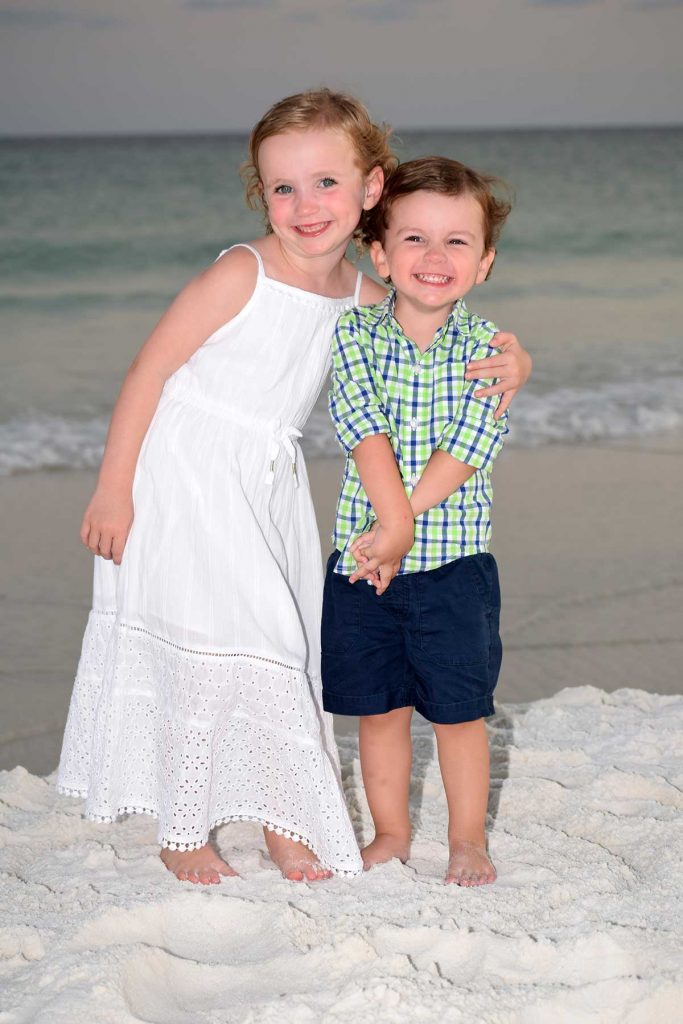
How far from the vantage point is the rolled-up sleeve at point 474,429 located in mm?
2236

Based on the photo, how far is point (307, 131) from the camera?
88.9 inches

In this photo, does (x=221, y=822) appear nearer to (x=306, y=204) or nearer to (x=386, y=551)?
(x=386, y=551)

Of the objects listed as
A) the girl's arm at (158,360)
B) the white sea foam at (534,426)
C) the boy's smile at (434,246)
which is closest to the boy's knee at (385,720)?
the girl's arm at (158,360)

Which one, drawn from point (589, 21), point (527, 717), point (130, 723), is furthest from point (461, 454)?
point (589, 21)

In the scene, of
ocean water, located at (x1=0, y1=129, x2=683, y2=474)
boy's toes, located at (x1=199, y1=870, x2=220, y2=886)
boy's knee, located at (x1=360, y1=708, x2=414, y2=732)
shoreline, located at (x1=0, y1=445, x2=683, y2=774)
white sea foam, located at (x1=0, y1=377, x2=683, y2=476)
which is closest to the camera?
boy's toes, located at (x1=199, y1=870, x2=220, y2=886)

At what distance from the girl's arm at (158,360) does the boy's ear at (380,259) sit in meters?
0.23

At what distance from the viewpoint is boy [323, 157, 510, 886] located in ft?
7.34

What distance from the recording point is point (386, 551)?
86.8 inches

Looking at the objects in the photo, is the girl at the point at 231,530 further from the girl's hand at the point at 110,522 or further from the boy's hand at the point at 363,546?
the boy's hand at the point at 363,546

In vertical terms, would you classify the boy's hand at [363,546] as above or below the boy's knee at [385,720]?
above

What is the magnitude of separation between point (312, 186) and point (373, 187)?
0.44 feet

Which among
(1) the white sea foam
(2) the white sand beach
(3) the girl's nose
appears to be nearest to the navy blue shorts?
(2) the white sand beach

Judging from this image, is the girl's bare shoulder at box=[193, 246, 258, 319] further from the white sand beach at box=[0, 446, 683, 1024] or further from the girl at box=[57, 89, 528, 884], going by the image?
the white sand beach at box=[0, 446, 683, 1024]

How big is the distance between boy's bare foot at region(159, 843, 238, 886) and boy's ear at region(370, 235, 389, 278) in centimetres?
116
